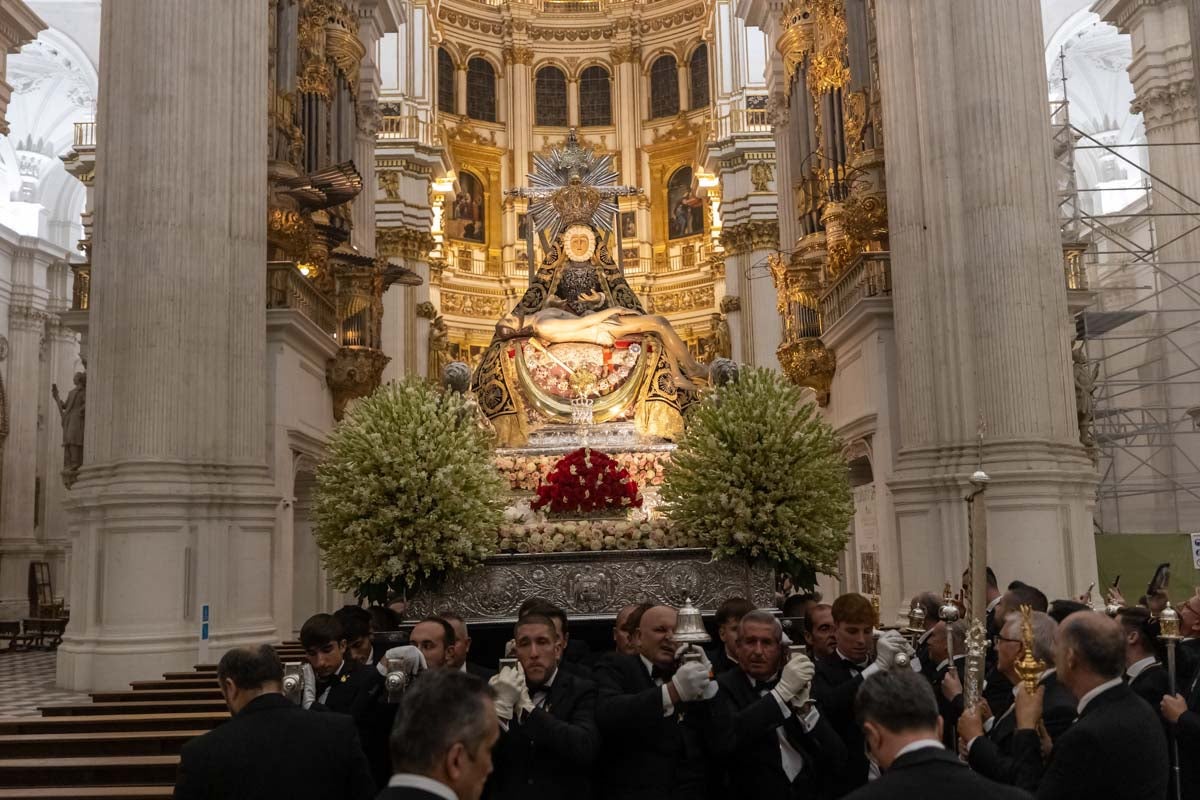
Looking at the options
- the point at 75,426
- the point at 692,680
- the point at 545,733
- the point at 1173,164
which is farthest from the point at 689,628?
the point at 1173,164

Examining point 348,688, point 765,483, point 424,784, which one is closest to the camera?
point 424,784

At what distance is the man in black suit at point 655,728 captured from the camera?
4.61m

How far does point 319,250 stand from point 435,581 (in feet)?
27.0

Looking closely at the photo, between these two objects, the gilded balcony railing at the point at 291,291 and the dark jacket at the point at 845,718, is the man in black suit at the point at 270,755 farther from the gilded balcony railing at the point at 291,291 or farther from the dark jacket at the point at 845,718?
the gilded balcony railing at the point at 291,291

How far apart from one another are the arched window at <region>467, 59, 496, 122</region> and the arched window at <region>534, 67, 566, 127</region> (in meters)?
1.43

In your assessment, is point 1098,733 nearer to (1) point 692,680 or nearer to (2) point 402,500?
(1) point 692,680

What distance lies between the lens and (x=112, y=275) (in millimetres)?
13227

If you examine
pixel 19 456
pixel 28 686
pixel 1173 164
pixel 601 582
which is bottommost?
pixel 28 686

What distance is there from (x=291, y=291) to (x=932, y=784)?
43.7ft

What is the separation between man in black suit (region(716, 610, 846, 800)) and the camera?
5.02 m

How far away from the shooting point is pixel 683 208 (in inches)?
1502

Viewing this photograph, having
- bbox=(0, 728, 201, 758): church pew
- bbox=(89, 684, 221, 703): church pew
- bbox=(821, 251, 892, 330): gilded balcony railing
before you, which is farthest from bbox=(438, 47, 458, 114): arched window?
bbox=(0, 728, 201, 758): church pew

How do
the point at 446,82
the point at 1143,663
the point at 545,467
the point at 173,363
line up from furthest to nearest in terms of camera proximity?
the point at 446,82 < the point at 545,467 < the point at 173,363 < the point at 1143,663

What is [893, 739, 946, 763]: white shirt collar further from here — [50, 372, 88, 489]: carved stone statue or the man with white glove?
[50, 372, 88, 489]: carved stone statue
